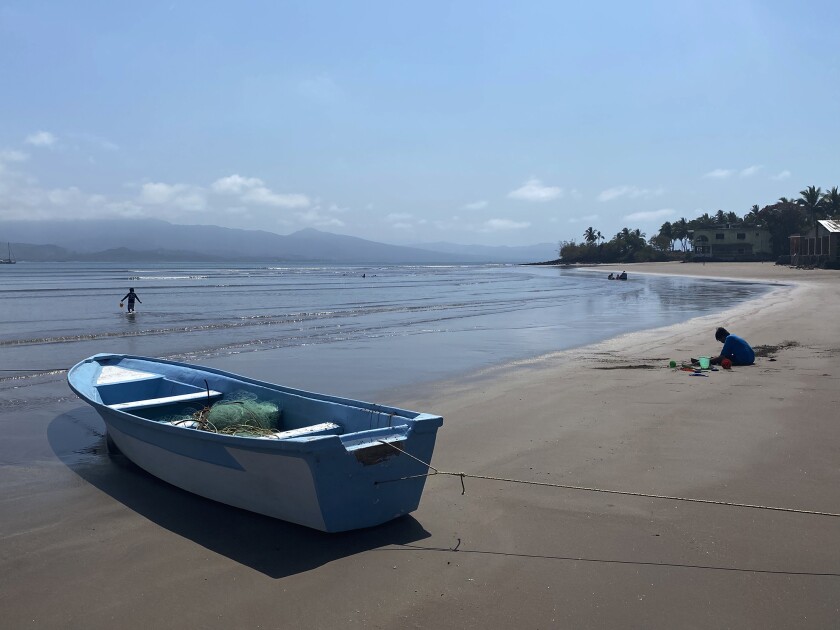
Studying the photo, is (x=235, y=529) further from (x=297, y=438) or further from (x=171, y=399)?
(x=171, y=399)

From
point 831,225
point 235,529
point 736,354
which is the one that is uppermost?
point 831,225

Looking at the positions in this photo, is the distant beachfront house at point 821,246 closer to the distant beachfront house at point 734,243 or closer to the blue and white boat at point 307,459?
the distant beachfront house at point 734,243

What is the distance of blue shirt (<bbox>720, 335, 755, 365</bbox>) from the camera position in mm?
13008

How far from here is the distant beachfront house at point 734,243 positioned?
9294cm

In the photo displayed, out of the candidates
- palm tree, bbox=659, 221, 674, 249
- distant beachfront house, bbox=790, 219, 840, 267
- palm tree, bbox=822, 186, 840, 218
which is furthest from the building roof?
palm tree, bbox=659, 221, 674, 249

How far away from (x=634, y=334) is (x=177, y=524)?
16.6m

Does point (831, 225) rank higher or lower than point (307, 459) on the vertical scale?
higher

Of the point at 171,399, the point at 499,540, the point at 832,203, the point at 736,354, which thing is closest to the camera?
the point at 499,540

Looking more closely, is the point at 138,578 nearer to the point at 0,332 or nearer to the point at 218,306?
the point at 0,332

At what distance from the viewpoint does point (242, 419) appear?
284 inches

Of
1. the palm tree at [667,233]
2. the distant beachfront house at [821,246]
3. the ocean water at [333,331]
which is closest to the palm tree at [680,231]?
the palm tree at [667,233]

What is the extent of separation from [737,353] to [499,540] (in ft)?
31.2

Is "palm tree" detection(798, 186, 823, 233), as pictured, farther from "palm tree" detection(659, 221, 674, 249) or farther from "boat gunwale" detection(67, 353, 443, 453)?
"boat gunwale" detection(67, 353, 443, 453)

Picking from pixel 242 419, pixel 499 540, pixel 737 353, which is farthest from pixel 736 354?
pixel 242 419
